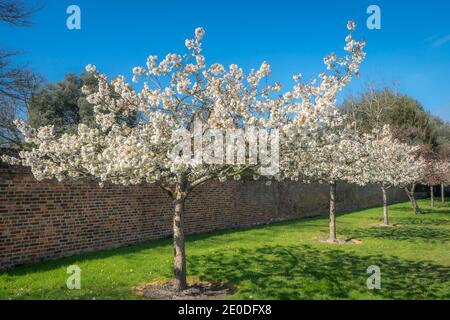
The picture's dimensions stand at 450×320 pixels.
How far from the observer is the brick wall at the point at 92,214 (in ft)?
30.5

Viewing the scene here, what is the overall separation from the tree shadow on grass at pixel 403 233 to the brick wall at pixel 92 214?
5006mm

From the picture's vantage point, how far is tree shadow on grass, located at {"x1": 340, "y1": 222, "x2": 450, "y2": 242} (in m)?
14.8

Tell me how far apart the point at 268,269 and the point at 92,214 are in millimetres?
5296

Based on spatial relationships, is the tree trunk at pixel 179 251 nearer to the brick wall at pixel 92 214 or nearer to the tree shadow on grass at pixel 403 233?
the brick wall at pixel 92 214

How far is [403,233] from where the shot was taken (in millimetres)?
16219
